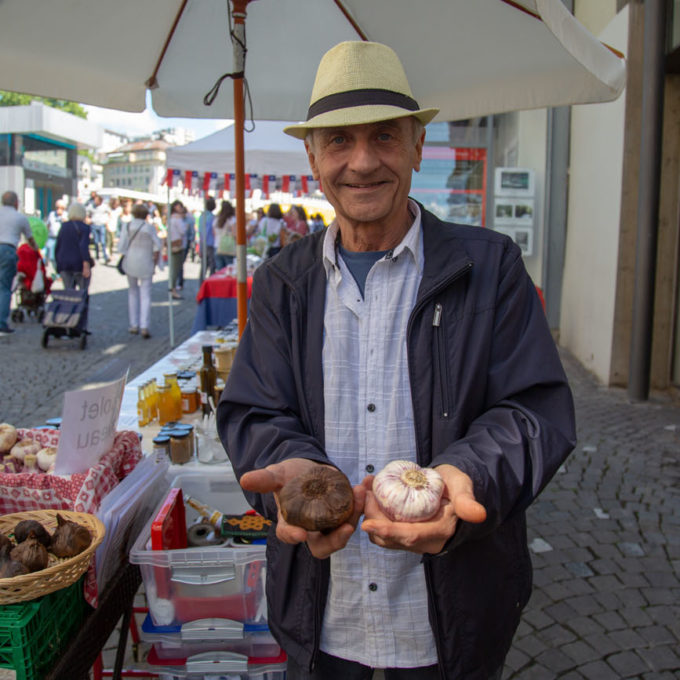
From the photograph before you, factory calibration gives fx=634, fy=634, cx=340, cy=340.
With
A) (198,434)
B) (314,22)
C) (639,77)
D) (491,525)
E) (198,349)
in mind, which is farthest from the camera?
(639,77)

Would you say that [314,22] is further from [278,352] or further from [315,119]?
[278,352]

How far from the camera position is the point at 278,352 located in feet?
5.25

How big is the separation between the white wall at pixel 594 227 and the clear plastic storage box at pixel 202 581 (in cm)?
608

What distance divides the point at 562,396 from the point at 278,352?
0.69 meters

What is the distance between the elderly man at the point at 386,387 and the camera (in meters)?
1.47

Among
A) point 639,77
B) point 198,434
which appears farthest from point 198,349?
point 639,77

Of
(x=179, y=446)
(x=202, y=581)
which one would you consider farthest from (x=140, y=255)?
(x=202, y=581)

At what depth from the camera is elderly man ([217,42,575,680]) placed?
1472mm

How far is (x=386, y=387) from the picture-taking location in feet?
5.05

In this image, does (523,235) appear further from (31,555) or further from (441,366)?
(31,555)

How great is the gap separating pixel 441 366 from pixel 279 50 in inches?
102

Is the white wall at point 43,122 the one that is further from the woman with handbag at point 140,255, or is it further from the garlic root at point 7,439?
the garlic root at point 7,439

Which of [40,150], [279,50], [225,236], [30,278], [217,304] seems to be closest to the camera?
[279,50]

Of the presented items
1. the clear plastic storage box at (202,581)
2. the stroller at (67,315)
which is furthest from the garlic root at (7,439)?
the stroller at (67,315)
